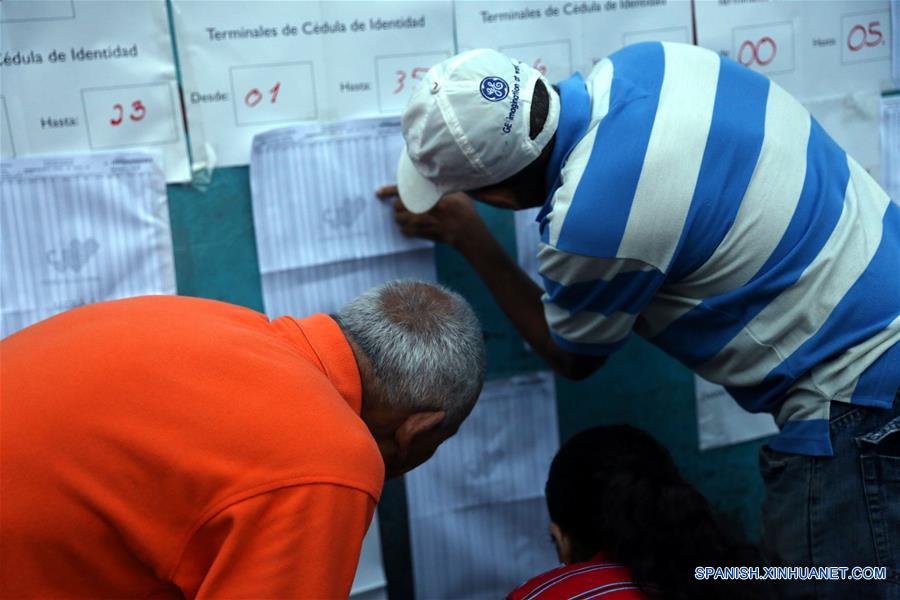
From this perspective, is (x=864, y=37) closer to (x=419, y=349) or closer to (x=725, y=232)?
(x=725, y=232)

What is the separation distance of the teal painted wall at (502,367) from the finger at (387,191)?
165mm

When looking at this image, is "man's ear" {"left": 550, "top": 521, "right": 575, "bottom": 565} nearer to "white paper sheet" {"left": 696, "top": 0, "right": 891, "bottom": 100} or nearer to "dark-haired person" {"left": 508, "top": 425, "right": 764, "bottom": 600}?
"dark-haired person" {"left": 508, "top": 425, "right": 764, "bottom": 600}

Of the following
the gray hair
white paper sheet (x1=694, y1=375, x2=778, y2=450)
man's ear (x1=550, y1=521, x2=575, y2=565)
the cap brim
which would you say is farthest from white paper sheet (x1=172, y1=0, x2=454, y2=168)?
white paper sheet (x1=694, y1=375, x2=778, y2=450)

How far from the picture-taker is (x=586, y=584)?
1.19 meters

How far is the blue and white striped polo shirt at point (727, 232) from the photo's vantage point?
1.16 m

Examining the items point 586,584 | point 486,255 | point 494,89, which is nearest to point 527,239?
point 486,255

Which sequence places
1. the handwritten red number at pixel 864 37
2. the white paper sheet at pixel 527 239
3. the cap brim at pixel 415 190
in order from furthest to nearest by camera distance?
1. the handwritten red number at pixel 864 37
2. the white paper sheet at pixel 527 239
3. the cap brim at pixel 415 190

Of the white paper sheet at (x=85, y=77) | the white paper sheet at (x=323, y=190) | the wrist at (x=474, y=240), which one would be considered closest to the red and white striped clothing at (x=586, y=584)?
the wrist at (x=474, y=240)

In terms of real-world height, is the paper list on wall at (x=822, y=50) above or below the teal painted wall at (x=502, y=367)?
above

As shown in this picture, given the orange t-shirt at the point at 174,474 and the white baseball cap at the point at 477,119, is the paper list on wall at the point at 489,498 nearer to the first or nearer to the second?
the white baseball cap at the point at 477,119

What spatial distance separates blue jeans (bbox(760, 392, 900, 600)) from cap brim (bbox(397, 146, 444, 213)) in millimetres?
733

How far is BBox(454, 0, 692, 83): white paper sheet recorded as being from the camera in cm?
159

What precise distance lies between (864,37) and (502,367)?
1130 mm

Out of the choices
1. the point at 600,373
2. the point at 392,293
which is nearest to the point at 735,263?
the point at 392,293
